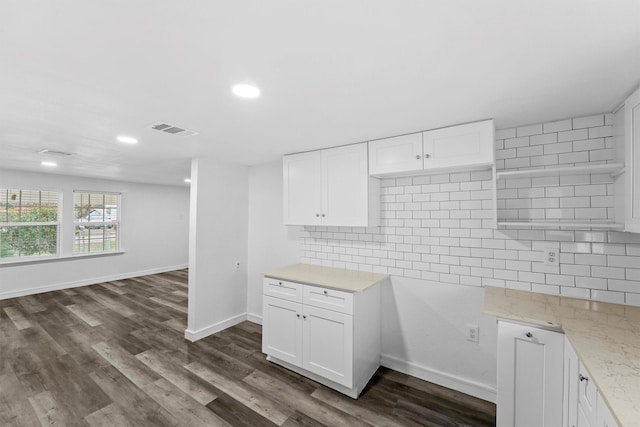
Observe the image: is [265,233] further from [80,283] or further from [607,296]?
[80,283]

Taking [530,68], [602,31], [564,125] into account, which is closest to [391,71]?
[530,68]

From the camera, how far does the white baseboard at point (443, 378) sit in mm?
2324

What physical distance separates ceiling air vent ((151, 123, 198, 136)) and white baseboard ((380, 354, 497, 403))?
2851 mm

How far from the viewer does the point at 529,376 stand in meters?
1.62

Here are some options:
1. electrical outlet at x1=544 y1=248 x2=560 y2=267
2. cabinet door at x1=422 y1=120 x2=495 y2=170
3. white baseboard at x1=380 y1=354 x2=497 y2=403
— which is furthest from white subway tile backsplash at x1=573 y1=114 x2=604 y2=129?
white baseboard at x1=380 y1=354 x2=497 y2=403

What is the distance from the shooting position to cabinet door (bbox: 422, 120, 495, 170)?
2.06 meters

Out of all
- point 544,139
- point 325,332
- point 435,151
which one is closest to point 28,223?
point 325,332

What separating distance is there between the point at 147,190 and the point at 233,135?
5.24 m

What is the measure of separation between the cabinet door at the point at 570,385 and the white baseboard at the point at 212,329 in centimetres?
339

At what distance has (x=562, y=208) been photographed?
2.07m

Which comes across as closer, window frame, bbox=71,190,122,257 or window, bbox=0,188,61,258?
window, bbox=0,188,61,258

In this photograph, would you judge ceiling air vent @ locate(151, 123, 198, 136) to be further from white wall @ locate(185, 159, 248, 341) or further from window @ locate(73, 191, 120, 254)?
window @ locate(73, 191, 120, 254)

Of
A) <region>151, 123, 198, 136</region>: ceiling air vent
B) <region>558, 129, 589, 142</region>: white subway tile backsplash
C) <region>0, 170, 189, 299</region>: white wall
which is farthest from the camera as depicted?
<region>0, 170, 189, 299</region>: white wall

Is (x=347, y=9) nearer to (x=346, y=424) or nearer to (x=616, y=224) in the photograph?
(x=616, y=224)
